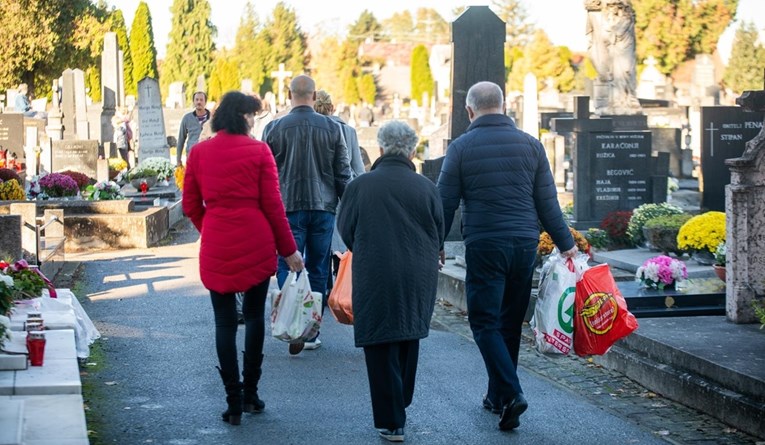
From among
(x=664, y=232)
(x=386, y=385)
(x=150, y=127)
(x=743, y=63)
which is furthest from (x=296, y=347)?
(x=743, y=63)

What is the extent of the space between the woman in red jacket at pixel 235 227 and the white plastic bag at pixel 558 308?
1.55m

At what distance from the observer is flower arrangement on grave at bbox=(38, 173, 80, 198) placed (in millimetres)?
19219

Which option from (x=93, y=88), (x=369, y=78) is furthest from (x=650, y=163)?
(x=369, y=78)

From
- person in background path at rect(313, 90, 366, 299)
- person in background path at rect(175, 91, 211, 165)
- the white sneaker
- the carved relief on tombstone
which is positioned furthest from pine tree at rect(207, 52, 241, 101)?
the white sneaker

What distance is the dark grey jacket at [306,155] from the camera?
956cm

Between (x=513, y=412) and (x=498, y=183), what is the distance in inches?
50.9

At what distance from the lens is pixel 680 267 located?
35.0 ft

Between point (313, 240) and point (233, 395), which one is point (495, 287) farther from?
point (313, 240)

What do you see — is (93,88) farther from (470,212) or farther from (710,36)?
(470,212)

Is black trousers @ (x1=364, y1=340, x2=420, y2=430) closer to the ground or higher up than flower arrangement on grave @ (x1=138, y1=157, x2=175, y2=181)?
closer to the ground

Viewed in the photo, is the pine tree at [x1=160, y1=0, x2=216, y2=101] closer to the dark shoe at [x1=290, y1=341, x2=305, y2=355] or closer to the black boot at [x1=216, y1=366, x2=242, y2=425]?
the dark shoe at [x1=290, y1=341, x2=305, y2=355]

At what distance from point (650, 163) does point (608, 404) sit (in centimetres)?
1114

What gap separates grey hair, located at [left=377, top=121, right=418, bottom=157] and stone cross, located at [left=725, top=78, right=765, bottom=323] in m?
3.19

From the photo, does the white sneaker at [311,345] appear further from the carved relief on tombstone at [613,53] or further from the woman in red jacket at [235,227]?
the carved relief on tombstone at [613,53]
